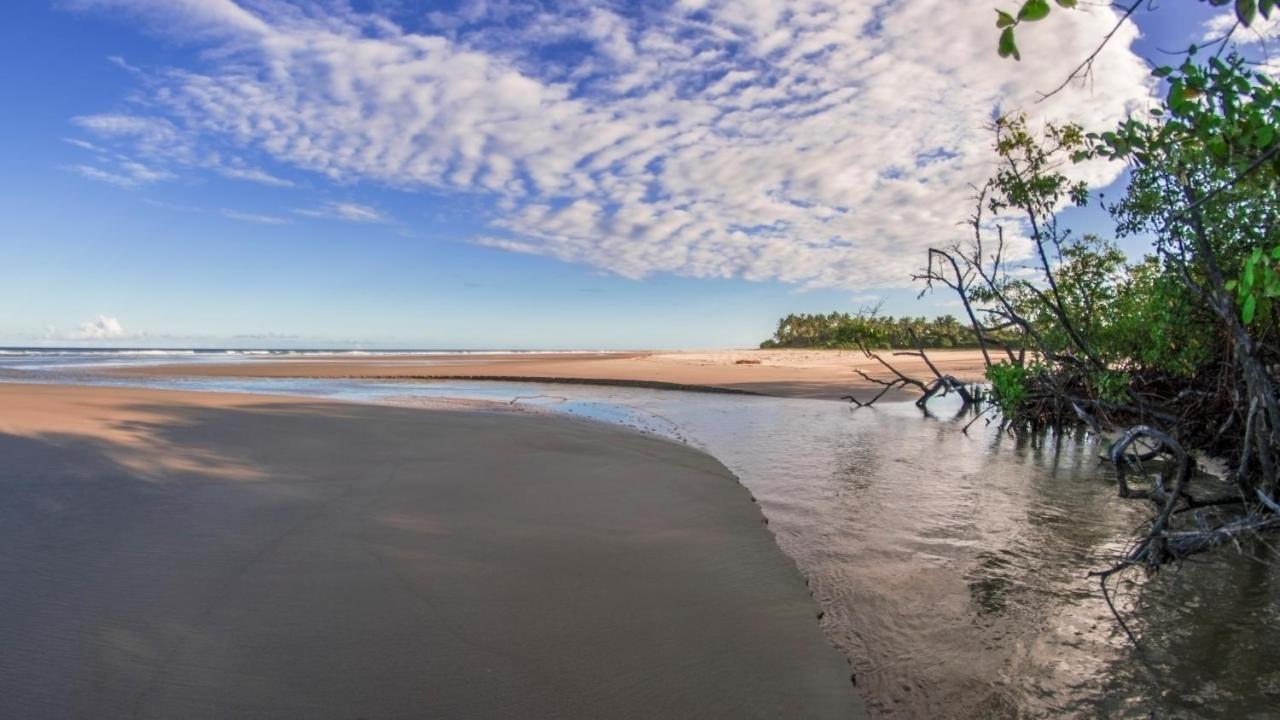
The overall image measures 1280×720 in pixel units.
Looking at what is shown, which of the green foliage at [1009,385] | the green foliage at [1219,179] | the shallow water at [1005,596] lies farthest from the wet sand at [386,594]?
the green foliage at [1009,385]

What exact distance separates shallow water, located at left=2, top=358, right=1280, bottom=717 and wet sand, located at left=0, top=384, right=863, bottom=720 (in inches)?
15.0

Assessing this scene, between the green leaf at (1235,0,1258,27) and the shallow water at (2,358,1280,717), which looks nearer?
the green leaf at (1235,0,1258,27)

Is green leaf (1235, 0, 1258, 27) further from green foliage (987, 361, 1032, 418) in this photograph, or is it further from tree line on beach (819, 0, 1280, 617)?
green foliage (987, 361, 1032, 418)

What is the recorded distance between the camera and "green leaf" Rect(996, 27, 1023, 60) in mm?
1715

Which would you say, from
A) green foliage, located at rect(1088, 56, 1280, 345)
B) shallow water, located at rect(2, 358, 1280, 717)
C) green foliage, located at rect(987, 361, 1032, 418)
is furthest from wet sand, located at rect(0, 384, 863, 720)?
green foliage, located at rect(987, 361, 1032, 418)

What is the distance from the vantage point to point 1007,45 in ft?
5.64

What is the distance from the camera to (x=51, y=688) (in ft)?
7.80

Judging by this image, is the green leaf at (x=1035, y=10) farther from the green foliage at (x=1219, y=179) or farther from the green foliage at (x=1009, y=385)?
the green foliage at (x=1009, y=385)

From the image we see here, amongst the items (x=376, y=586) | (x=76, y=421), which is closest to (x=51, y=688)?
(x=376, y=586)

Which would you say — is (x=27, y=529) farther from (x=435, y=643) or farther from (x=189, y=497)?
(x=435, y=643)

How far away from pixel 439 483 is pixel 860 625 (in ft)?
13.3

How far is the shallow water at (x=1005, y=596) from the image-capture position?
278cm

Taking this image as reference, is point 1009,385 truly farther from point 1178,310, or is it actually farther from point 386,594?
point 386,594

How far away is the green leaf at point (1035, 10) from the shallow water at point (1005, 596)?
2.60 m
